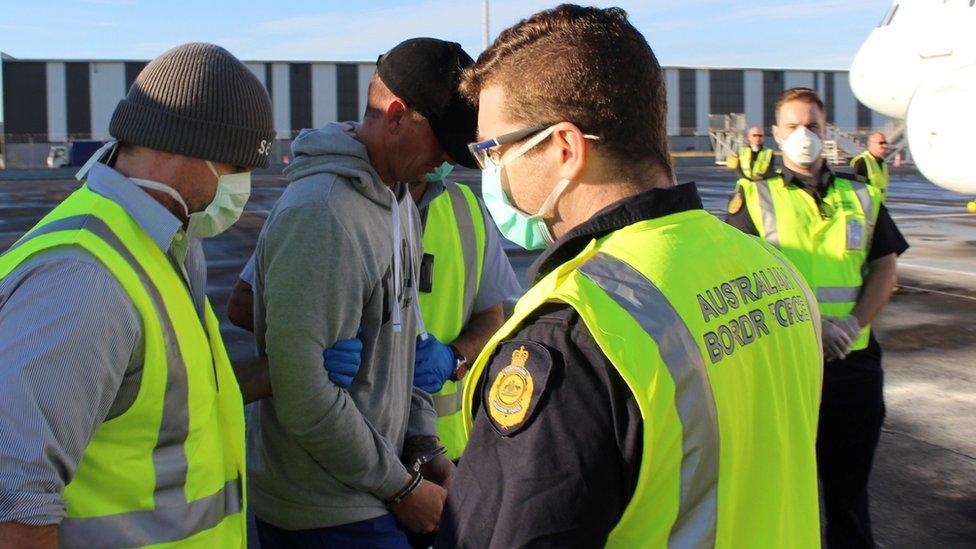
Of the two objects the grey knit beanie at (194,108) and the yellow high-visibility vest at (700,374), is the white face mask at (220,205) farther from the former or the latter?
the yellow high-visibility vest at (700,374)

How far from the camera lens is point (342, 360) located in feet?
7.50

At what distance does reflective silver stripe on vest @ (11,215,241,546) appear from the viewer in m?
1.79

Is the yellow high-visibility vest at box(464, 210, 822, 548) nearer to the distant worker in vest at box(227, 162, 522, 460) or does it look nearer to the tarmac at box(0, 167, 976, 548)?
the distant worker in vest at box(227, 162, 522, 460)

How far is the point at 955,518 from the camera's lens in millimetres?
4516

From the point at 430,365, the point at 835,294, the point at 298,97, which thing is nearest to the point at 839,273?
the point at 835,294

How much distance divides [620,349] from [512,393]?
0.16 metres

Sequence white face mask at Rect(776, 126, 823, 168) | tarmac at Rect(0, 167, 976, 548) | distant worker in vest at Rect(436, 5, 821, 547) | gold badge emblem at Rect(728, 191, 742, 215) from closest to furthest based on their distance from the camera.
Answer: distant worker in vest at Rect(436, 5, 821, 547), white face mask at Rect(776, 126, 823, 168), gold badge emblem at Rect(728, 191, 742, 215), tarmac at Rect(0, 167, 976, 548)

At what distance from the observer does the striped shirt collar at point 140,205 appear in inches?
77.1

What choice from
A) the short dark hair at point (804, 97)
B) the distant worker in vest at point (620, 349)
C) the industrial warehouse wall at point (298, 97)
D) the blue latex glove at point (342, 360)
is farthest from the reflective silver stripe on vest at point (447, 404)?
the industrial warehouse wall at point (298, 97)

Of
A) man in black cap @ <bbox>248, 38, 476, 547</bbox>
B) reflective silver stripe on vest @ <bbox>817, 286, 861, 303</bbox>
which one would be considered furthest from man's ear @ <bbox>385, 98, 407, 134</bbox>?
reflective silver stripe on vest @ <bbox>817, 286, 861, 303</bbox>

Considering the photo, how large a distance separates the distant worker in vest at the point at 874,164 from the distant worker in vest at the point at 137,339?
6.88 m

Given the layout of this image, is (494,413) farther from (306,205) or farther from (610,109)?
(306,205)

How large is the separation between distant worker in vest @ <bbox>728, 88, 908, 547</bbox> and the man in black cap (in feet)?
6.30

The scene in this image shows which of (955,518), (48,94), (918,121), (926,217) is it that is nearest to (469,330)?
(955,518)
